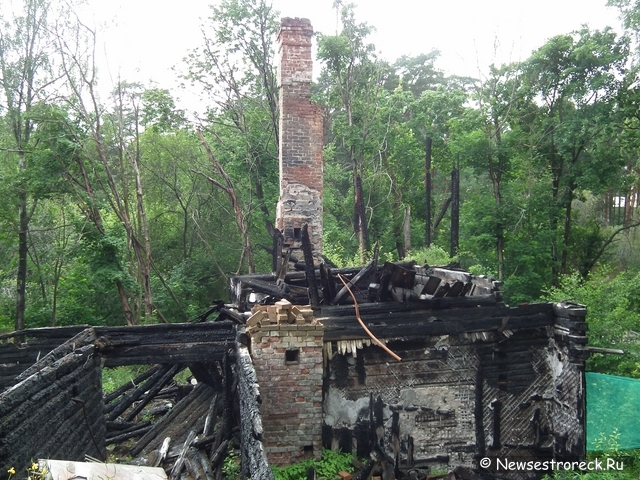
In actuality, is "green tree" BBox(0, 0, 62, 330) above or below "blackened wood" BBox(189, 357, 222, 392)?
above

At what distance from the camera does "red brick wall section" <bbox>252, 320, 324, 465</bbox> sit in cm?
593

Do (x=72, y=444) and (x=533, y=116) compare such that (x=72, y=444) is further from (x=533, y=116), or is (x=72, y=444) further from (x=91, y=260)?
(x=533, y=116)

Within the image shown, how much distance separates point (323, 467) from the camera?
6.06m

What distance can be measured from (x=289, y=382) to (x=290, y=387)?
0.19 ft

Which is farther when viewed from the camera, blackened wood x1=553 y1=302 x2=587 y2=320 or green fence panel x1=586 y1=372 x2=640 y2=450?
green fence panel x1=586 y1=372 x2=640 y2=450

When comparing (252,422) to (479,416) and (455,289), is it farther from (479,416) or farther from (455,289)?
(479,416)

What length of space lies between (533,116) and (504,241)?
5.13 metres

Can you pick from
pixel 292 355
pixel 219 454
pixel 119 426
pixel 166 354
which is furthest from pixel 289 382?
pixel 119 426

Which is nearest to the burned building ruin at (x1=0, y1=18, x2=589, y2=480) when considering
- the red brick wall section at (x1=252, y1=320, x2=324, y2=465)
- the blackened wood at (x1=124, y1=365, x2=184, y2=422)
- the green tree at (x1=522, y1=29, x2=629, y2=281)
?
the red brick wall section at (x1=252, y1=320, x2=324, y2=465)

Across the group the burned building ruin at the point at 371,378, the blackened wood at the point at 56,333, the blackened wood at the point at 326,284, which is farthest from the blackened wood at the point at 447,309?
the blackened wood at the point at 56,333

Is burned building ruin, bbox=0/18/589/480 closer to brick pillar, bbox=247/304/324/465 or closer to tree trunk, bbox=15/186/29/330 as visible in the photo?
brick pillar, bbox=247/304/324/465

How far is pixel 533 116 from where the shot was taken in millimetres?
19891

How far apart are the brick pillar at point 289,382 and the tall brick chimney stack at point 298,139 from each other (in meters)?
5.99

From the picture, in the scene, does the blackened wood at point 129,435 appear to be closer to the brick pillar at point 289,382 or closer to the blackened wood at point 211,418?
the blackened wood at point 211,418
